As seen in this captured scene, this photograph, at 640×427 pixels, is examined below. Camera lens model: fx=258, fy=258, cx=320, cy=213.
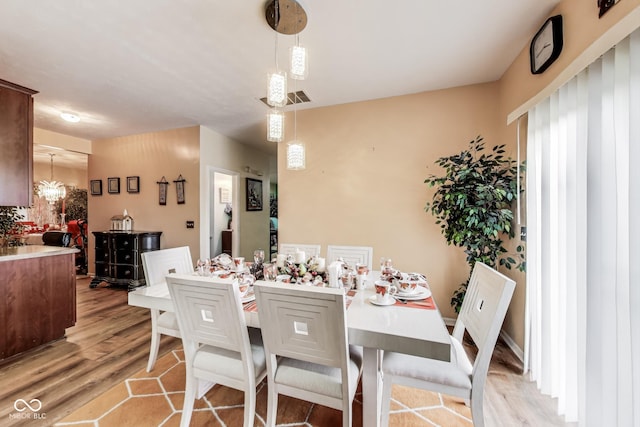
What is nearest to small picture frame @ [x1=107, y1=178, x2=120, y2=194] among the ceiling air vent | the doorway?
the doorway

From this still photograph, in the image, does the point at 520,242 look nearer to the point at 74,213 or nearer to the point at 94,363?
the point at 94,363

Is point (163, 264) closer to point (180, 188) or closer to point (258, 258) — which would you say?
point (258, 258)

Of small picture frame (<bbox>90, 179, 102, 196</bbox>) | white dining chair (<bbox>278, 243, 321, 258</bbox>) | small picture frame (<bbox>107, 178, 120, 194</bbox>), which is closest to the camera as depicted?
white dining chair (<bbox>278, 243, 321, 258</bbox>)

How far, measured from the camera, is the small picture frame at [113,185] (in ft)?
14.9

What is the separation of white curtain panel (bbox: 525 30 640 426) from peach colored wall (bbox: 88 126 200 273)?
4.12m

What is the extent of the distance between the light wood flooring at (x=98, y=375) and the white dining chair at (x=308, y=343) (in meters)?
1.11

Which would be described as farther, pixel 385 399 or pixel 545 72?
pixel 545 72

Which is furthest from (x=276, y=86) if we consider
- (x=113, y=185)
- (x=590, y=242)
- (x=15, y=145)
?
(x=113, y=185)

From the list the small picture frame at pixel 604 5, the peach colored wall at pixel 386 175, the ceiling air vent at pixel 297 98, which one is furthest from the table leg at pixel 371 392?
the ceiling air vent at pixel 297 98

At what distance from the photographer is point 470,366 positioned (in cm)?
137

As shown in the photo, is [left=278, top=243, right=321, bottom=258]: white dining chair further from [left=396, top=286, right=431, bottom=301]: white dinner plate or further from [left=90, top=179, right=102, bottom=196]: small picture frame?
[left=90, top=179, right=102, bottom=196]: small picture frame

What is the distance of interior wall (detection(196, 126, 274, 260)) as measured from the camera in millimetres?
4059

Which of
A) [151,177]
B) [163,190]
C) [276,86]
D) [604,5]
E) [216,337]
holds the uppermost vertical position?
[604,5]

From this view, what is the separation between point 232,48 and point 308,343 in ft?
7.51
